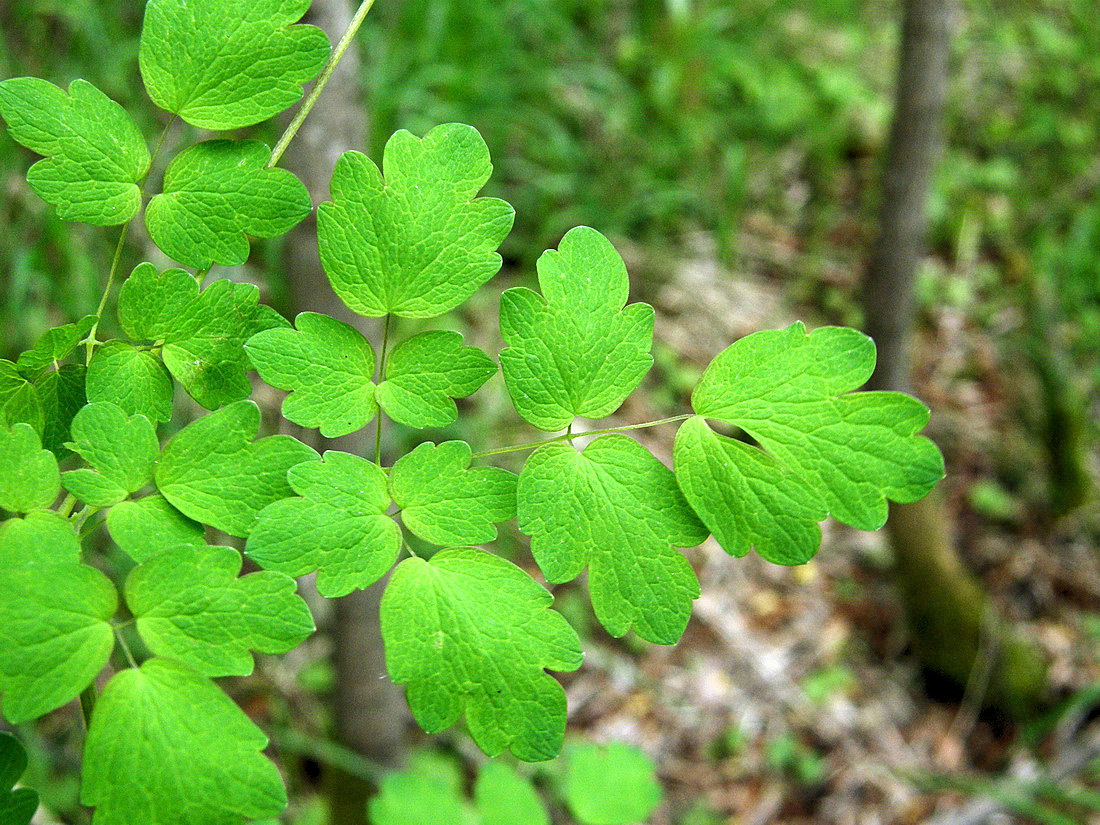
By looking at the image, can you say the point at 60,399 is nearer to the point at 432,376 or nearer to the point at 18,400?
the point at 18,400

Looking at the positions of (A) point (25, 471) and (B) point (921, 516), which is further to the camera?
A: (B) point (921, 516)

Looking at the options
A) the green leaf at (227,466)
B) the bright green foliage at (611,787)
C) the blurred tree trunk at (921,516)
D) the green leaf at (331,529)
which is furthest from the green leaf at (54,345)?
the blurred tree trunk at (921,516)

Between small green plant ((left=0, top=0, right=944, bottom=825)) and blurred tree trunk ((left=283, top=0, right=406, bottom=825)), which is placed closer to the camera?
small green plant ((left=0, top=0, right=944, bottom=825))

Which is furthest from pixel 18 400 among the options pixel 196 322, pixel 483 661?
pixel 483 661

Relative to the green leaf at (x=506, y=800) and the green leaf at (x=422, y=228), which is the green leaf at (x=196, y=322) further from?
the green leaf at (x=506, y=800)

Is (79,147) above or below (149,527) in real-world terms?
above

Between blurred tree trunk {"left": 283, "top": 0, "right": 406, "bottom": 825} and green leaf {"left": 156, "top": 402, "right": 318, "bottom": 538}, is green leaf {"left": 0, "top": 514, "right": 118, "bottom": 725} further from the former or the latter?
blurred tree trunk {"left": 283, "top": 0, "right": 406, "bottom": 825}

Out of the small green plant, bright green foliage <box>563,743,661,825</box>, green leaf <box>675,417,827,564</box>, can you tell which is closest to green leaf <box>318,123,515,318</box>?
the small green plant

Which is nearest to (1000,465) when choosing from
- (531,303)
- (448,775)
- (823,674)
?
(823,674)
